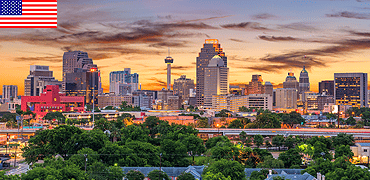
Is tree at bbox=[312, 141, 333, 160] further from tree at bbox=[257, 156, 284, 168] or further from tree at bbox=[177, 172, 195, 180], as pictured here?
tree at bbox=[177, 172, 195, 180]

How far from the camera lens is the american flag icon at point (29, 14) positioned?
55438mm

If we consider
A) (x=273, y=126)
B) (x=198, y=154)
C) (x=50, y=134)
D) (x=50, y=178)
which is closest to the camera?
(x=50, y=178)

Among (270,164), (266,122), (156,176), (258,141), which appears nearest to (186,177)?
(156,176)

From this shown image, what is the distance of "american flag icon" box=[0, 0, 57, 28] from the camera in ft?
182

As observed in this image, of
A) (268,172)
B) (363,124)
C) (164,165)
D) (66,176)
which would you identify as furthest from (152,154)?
(363,124)

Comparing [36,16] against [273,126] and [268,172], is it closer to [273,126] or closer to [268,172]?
[268,172]

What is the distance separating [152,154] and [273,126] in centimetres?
8245

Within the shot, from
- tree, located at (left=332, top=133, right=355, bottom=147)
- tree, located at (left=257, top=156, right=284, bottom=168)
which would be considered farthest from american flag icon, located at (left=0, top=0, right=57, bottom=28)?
tree, located at (left=332, top=133, right=355, bottom=147)

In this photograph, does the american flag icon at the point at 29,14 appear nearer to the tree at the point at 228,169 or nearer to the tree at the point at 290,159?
the tree at the point at 228,169

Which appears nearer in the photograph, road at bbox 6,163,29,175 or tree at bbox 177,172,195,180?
tree at bbox 177,172,195,180

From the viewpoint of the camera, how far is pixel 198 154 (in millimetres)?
85500

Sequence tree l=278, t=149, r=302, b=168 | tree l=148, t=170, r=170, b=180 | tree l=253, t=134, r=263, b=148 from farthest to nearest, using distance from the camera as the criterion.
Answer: tree l=253, t=134, r=263, b=148 < tree l=278, t=149, r=302, b=168 < tree l=148, t=170, r=170, b=180

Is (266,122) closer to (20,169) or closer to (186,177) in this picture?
(20,169)

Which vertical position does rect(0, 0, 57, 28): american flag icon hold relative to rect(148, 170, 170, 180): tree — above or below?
above
